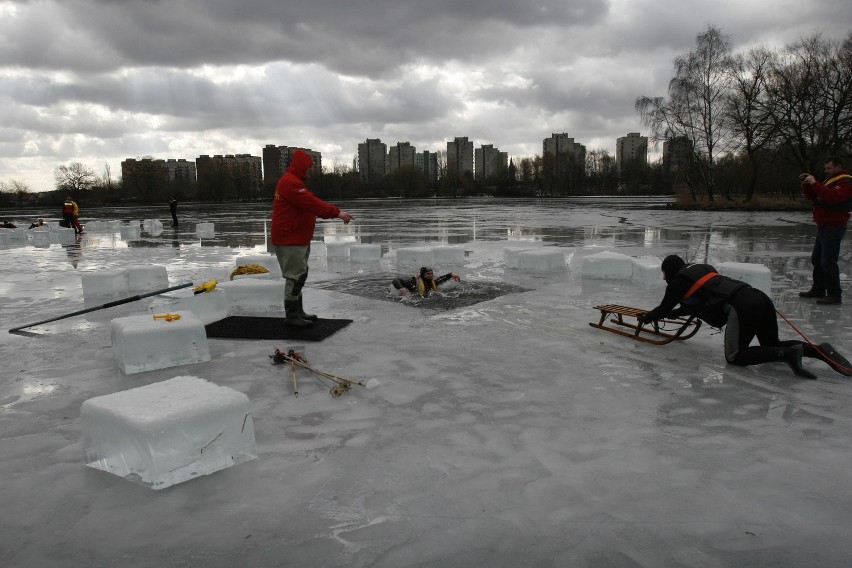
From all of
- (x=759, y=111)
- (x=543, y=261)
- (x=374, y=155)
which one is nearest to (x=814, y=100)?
(x=759, y=111)

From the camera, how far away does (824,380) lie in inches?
183

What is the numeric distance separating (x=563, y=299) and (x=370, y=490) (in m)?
5.56

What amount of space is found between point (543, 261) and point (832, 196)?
15.1ft

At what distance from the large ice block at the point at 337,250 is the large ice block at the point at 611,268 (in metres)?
5.81

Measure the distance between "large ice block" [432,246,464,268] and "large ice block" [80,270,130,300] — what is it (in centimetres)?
563

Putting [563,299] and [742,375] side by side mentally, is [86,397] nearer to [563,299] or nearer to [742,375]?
[742,375]

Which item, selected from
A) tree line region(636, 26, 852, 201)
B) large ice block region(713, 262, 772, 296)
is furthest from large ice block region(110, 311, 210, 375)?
tree line region(636, 26, 852, 201)

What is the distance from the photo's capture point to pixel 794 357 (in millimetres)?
4562

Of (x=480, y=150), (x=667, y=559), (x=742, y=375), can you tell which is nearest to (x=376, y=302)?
(x=742, y=375)

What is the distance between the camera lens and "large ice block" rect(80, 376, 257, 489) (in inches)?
122

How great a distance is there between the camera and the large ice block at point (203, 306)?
661cm

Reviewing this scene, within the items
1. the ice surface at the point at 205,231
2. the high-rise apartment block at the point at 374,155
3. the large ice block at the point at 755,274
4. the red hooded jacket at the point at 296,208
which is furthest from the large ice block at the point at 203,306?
the high-rise apartment block at the point at 374,155

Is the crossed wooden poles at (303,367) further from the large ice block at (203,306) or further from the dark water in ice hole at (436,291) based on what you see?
the dark water in ice hole at (436,291)

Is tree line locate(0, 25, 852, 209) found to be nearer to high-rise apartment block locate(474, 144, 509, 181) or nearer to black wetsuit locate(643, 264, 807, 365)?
black wetsuit locate(643, 264, 807, 365)
